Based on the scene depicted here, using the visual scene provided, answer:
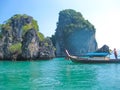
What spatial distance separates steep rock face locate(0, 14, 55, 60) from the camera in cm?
6759

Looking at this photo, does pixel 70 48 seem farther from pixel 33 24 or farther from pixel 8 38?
pixel 8 38

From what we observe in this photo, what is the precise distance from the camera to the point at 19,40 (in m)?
79.4

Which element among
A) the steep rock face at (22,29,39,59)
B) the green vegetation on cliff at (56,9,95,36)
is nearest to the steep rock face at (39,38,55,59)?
the steep rock face at (22,29,39,59)

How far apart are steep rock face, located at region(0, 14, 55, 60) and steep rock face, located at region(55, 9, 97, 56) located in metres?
30.4

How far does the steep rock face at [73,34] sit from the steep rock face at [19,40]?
30.4 metres

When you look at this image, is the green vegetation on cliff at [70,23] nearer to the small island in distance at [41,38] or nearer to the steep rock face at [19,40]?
the small island in distance at [41,38]

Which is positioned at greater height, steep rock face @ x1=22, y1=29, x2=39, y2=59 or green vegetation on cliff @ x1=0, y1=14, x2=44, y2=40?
green vegetation on cliff @ x1=0, y1=14, x2=44, y2=40

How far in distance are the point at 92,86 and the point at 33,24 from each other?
65.5 m

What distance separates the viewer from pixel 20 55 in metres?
68.4

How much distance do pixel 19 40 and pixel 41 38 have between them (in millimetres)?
7031

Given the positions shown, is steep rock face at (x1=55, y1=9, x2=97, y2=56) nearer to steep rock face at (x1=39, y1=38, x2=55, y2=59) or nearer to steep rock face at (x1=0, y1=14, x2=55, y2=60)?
steep rock face at (x1=0, y1=14, x2=55, y2=60)

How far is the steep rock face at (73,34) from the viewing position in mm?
111188

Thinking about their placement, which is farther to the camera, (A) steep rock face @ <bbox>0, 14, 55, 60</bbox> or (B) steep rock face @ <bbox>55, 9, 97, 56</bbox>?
(B) steep rock face @ <bbox>55, 9, 97, 56</bbox>

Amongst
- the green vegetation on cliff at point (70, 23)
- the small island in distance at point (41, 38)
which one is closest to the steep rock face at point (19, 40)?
the small island in distance at point (41, 38)
